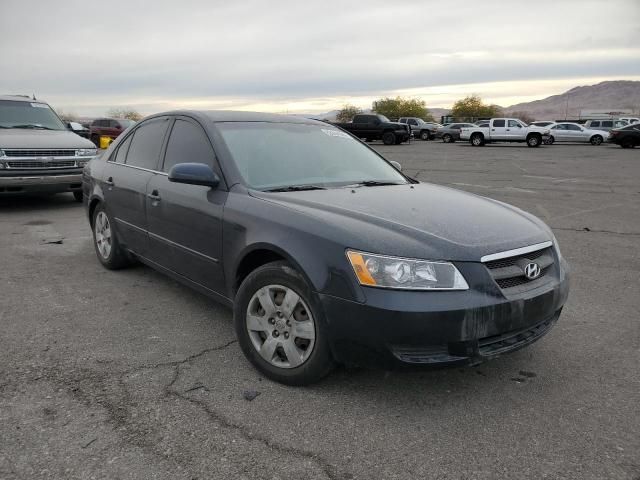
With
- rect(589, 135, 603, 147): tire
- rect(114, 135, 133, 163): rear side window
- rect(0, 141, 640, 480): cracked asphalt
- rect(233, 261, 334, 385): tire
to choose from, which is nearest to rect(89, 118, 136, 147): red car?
rect(114, 135, 133, 163): rear side window

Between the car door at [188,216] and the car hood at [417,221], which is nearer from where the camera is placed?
the car hood at [417,221]

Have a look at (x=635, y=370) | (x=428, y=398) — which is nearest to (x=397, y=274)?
(x=428, y=398)

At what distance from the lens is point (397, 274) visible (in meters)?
2.66

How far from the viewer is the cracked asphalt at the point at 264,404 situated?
7.88 ft

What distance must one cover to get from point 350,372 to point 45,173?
743 centimetres

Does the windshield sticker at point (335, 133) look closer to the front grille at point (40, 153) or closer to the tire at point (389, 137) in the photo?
the front grille at point (40, 153)

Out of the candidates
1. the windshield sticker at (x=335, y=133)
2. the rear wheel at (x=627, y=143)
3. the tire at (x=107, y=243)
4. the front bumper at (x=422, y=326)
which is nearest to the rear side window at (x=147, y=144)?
the tire at (x=107, y=243)

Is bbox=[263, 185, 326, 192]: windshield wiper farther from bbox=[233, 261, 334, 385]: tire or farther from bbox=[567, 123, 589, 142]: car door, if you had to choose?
bbox=[567, 123, 589, 142]: car door

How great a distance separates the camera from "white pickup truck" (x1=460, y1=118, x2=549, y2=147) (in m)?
32.2

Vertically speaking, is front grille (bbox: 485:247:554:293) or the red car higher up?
the red car

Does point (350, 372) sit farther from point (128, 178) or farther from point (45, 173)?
point (45, 173)

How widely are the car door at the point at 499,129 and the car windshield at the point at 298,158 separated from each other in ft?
101

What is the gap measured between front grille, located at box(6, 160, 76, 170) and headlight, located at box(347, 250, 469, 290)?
304 inches

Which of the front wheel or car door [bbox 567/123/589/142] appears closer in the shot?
the front wheel
